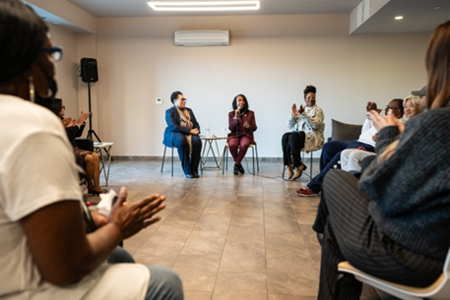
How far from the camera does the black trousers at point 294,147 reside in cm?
497

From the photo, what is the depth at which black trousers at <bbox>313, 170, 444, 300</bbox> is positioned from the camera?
1090mm

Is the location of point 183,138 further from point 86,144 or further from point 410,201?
point 410,201

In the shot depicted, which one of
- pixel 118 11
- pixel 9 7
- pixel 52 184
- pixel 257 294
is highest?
pixel 118 11

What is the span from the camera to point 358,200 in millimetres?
1264

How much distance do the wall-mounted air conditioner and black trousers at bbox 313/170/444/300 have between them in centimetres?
539

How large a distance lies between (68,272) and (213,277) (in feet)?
5.05

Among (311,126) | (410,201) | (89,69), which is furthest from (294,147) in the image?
(89,69)

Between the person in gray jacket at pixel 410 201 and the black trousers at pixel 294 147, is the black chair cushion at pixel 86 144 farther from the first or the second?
the person in gray jacket at pixel 410 201

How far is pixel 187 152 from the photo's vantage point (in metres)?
5.28

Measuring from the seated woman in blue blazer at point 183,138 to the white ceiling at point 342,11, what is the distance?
1901 mm

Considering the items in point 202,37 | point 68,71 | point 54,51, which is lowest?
point 54,51

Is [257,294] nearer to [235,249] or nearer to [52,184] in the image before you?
[235,249]

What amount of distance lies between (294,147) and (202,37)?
288 cm

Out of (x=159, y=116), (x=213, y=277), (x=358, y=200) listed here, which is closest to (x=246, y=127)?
(x=159, y=116)
